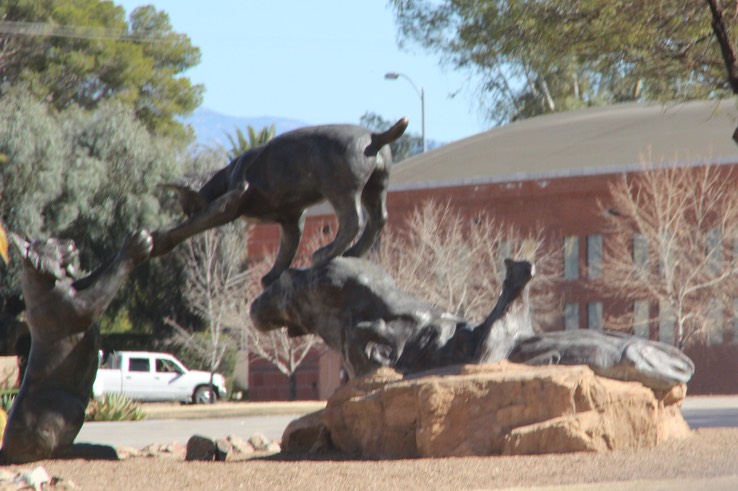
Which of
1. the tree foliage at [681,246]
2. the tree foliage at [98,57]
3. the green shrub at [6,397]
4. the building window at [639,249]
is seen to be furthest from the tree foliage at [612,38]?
the tree foliage at [98,57]

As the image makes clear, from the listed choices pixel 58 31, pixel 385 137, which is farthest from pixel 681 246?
pixel 385 137

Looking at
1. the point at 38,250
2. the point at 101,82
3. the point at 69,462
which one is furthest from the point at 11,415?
the point at 101,82

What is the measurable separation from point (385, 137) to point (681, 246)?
82.6 ft

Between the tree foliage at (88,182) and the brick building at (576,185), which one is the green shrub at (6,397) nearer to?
the tree foliage at (88,182)

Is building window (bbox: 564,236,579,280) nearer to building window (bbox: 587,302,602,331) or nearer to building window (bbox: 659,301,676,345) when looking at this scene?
building window (bbox: 587,302,602,331)

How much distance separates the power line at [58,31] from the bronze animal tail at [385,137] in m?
37.3

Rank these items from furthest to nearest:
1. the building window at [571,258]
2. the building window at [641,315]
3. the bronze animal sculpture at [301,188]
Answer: the building window at [571,258] → the building window at [641,315] → the bronze animal sculpture at [301,188]

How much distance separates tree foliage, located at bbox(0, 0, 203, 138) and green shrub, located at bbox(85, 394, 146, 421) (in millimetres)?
23349

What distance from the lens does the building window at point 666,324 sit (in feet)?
114

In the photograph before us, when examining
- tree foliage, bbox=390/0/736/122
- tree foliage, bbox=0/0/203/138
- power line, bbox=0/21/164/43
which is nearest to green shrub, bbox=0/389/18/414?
tree foliage, bbox=390/0/736/122

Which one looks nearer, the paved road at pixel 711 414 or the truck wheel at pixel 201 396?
the paved road at pixel 711 414

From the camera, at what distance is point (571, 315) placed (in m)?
39.1

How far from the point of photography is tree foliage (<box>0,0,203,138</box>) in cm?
4538

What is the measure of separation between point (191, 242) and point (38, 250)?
2839 centimetres
